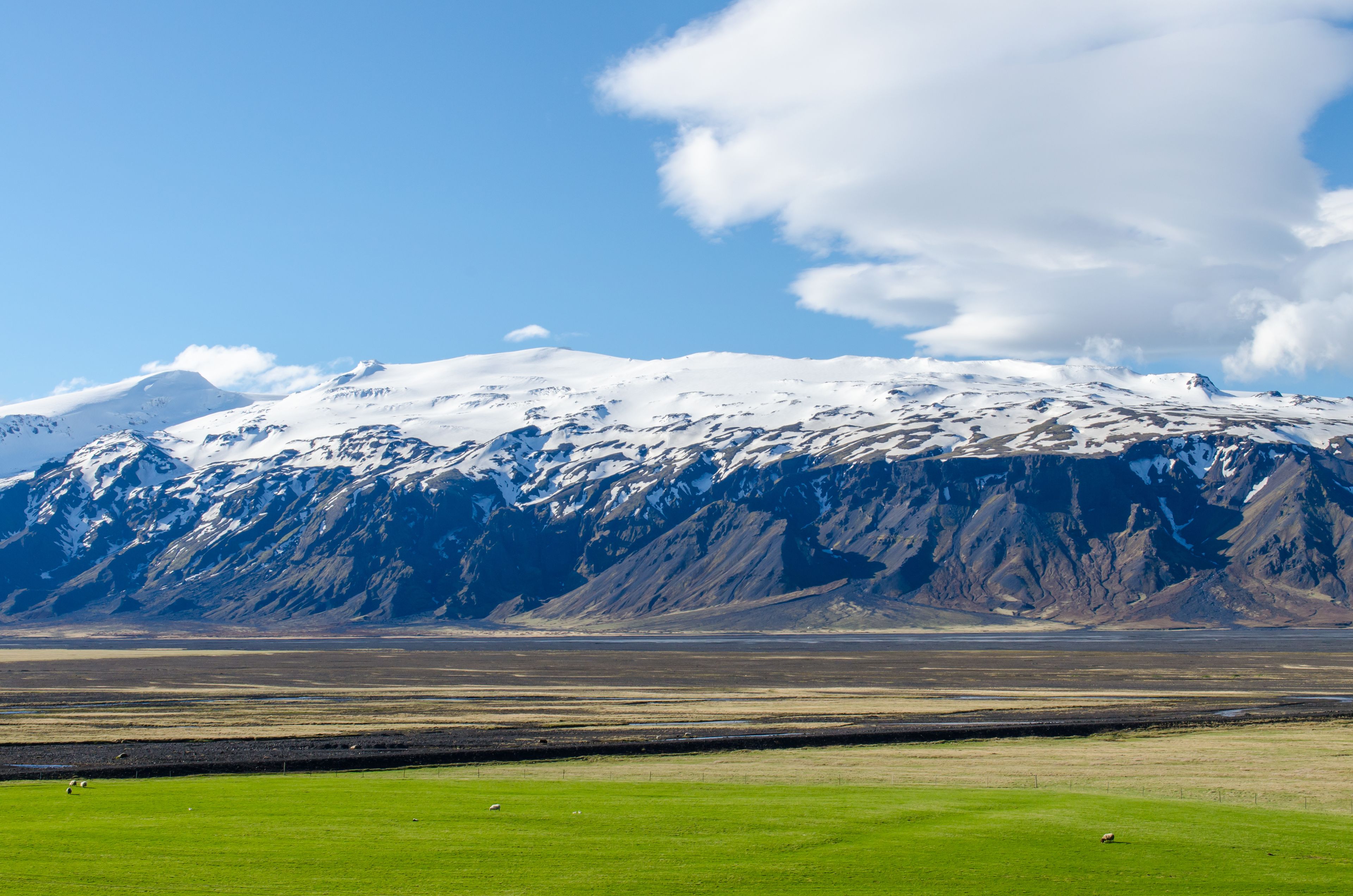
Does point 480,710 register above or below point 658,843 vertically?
below

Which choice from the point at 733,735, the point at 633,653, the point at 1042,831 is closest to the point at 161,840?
the point at 1042,831

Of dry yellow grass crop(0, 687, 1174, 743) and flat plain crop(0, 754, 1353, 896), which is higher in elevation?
flat plain crop(0, 754, 1353, 896)

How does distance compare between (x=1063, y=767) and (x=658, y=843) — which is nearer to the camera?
(x=658, y=843)

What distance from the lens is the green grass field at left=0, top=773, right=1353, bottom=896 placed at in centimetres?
2361

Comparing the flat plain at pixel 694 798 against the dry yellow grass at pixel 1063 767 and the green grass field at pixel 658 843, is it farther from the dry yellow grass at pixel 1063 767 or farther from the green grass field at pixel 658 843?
the dry yellow grass at pixel 1063 767

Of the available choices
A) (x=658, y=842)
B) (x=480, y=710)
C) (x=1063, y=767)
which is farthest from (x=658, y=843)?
(x=480, y=710)

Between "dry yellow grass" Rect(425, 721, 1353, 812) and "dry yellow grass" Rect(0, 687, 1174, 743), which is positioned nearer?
"dry yellow grass" Rect(425, 721, 1353, 812)

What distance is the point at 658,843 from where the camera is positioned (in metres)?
27.8

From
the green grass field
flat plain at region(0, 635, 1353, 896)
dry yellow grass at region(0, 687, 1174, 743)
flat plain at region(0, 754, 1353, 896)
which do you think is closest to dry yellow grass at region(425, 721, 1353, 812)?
flat plain at region(0, 635, 1353, 896)

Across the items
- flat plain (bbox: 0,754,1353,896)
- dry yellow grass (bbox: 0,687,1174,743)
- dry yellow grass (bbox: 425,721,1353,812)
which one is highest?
flat plain (bbox: 0,754,1353,896)

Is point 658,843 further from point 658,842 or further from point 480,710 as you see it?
point 480,710

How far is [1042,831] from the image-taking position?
1147 inches

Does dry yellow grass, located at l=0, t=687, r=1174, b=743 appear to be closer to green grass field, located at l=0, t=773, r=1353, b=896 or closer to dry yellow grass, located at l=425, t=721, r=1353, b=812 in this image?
dry yellow grass, located at l=425, t=721, r=1353, b=812

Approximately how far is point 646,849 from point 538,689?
76.2 meters
